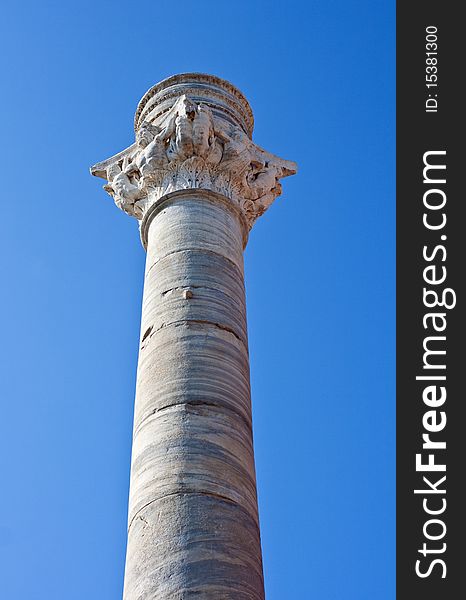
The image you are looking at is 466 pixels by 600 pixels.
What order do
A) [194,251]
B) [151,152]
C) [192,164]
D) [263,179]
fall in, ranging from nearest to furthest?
[194,251], [192,164], [151,152], [263,179]

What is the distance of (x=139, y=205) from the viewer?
1456cm

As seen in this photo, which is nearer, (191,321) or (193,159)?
(191,321)

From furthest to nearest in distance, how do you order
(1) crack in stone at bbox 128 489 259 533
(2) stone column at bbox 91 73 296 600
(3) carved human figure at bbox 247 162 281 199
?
(3) carved human figure at bbox 247 162 281 199, (1) crack in stone at bbox 128 489 259 533, (2) stone column at bbox 91 73 296 600

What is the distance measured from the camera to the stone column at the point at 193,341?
9109mm

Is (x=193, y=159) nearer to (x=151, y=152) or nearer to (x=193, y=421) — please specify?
(x=151, y=152)

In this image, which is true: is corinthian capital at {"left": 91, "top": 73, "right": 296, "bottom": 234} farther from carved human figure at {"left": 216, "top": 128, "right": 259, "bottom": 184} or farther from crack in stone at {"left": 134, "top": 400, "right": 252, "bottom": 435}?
crack in stone at {"left": 134, "top": 400, "right": 252, "bottom": 435}

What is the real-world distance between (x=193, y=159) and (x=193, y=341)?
12.8 feet

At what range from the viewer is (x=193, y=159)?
1423 centimetres

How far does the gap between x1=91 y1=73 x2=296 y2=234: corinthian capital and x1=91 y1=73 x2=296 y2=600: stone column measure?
2 cm

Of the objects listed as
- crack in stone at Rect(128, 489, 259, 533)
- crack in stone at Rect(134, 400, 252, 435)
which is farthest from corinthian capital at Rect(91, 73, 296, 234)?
crack in stone at Rect(128, 489, 259, 533)

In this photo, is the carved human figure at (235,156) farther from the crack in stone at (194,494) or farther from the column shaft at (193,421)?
the crack in stone at (194,494)

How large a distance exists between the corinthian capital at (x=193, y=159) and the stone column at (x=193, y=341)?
22 mm

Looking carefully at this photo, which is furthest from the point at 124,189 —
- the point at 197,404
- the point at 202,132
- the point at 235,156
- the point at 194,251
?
the point at 197,404

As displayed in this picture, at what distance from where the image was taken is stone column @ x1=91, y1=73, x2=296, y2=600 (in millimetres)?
9109
